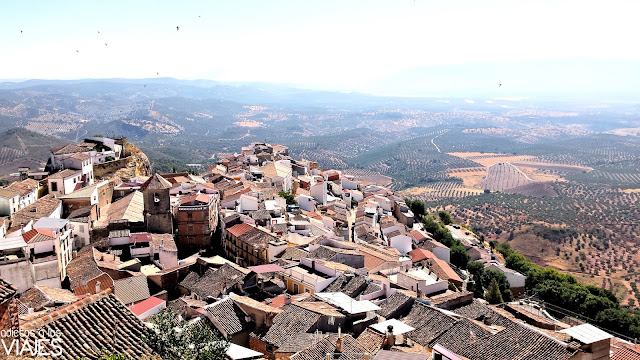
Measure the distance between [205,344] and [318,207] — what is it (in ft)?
114

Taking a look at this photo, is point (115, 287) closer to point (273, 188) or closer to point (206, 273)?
point (206, 273)

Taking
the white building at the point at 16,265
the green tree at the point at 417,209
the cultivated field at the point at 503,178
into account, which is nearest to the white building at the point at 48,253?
the white building at the point at 16,265

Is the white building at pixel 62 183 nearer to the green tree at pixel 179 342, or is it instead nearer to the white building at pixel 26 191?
the white building at pixel 26 191

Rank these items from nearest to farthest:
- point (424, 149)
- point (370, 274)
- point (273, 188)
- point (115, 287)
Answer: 1. point (115, 287)
2. point (370, 274)
3. point (273, 188)
4. point (424, 149)

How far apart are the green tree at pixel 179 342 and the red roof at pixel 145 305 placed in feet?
34.1

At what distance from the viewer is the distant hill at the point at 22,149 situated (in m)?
94.9

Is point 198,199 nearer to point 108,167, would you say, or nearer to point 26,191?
point 26,191

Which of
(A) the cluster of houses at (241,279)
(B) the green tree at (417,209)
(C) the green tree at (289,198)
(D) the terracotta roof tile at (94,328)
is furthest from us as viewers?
(B) the green tree at (417,209)

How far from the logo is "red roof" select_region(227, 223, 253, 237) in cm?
2297

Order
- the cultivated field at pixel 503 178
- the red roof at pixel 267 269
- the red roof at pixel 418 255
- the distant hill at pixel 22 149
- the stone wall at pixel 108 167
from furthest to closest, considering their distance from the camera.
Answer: the cultivated field at pixel 503 178 < the distant hill at pixel 22 149 < the stone wall at pixel 108 167 < the red roof at pixel 418 255 < the red roof at pixel 267 269

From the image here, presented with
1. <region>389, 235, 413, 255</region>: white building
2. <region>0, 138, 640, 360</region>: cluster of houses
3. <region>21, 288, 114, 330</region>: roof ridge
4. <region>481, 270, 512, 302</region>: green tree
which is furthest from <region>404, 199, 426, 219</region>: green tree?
<region>21, 288, 114, 330</region>: roof ridge

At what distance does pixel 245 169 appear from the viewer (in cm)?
5222

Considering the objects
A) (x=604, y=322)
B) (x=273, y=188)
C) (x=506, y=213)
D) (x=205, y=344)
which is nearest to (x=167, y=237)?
(x=273, y=188)

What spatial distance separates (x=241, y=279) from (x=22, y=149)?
351 feet
